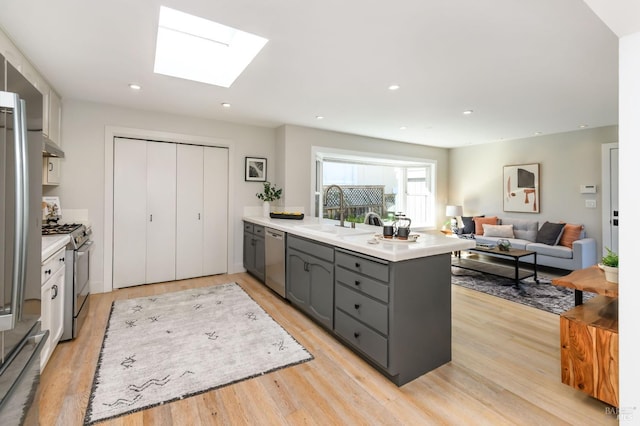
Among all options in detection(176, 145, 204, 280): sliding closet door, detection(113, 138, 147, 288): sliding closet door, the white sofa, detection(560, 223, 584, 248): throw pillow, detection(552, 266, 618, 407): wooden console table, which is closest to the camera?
detection(552, 266, 618, 407): wooden console table

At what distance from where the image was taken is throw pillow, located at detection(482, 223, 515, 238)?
18.2ft

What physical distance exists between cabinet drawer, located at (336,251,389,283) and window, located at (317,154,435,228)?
295 centimetres

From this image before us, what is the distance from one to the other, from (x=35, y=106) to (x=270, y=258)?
112 inches

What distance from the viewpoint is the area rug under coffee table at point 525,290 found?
131 inches

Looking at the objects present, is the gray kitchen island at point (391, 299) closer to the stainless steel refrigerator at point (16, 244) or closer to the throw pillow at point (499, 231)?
the stainless steel refrigerator at point (16, 244)

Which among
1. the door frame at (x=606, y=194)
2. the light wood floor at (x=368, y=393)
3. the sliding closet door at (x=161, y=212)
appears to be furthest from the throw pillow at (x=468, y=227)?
the sliding closet door at (x=161, y=212)

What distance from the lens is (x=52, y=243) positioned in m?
2.12

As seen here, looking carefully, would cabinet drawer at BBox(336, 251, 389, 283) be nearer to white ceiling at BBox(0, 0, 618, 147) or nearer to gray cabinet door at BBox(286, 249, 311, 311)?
Answer: gray cabinet door at BBox(286, 249, 311, 311)

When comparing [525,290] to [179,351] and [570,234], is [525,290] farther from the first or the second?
[179,351]

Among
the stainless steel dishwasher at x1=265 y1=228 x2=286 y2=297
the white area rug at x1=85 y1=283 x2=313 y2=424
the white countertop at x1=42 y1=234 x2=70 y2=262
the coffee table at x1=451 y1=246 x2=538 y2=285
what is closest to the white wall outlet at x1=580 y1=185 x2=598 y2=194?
the coffee table at x1=451 y1=246 x2=538 y2=285

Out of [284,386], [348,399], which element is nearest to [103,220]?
[284,386]

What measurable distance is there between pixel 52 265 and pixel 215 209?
2434 millimetres

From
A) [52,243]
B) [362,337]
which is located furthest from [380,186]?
[52,243]

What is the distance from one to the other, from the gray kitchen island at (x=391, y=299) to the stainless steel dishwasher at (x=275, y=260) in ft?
2.90
